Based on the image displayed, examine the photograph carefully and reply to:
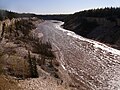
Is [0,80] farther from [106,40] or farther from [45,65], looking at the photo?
[106,40]

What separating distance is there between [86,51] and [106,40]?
16606mm

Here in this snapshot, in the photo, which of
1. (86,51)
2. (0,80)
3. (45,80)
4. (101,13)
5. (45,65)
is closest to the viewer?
(0,80)

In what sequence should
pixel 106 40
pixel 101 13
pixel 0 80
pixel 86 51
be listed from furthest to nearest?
pixel 101 13 < pixel 106 40 < pixel 86 51 < pixel 0 80

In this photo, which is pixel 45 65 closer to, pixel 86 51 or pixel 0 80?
pixel 0 80

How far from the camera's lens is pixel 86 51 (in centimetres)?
4712

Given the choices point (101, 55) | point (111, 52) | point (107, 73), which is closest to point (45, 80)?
point (107, 73)

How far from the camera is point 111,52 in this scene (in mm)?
45562

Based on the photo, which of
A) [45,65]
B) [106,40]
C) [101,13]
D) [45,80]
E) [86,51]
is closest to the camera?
[45,80]

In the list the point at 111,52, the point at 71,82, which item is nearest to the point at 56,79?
the point at 71,82

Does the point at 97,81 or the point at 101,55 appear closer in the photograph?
the point at 97,81

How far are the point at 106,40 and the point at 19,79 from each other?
40860 millimetres

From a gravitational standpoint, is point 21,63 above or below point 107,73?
above

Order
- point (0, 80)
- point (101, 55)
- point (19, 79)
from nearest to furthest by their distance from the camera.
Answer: point (0, 80)
point (19, 79)
point (101, 55)

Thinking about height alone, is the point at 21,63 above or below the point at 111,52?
above
